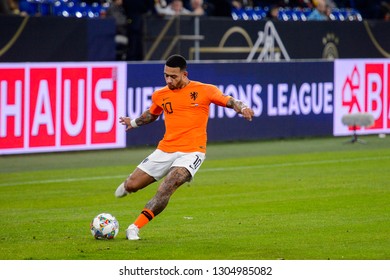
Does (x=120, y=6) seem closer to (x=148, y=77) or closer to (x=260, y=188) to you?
(x=148, y=77)

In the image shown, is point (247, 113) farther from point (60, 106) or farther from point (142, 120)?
point (60, 106)

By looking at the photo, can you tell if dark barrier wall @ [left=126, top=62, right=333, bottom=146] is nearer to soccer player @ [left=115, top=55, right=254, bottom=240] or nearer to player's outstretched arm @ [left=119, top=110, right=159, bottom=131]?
player's outstretched arm @ [left=119, top=110, right=159, bottom=131]

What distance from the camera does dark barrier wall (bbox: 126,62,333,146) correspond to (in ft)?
78.1

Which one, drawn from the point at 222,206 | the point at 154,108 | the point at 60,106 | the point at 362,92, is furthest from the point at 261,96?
the point at 154,108

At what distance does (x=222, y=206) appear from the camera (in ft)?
52.0

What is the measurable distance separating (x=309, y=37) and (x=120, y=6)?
Result: 5891mm

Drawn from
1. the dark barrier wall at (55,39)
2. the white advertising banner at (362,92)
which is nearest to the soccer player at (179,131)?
the dark barrier wall at (55,39)

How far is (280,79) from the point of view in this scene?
2600 centimetres

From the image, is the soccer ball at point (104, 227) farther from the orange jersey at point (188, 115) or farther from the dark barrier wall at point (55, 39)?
the dark barrier wall at point (55, 39)

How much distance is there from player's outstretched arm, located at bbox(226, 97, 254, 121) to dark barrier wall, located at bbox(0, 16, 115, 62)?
12.0 metres

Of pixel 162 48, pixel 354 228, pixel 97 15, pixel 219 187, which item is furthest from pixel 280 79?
pixel 354 228

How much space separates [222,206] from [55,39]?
402 inches

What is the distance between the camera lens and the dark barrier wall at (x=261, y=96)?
78.1 feet

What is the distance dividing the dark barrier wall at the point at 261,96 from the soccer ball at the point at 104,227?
35.9 feet
